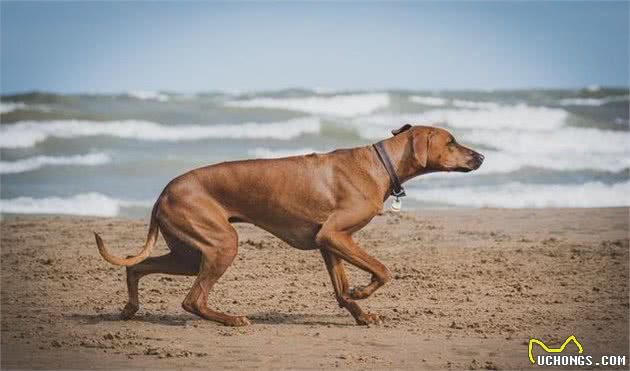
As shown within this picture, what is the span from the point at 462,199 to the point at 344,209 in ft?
26.8

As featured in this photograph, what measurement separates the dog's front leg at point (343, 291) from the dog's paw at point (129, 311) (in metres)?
1.48

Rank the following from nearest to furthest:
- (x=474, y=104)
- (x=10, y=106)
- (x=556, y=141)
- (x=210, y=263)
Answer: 1. (x=210, y=263)
2. (x=556, y=141)
3. (x=10, y=106)
4. (x=474, y=104)

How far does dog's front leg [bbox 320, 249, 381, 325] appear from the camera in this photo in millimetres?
7484

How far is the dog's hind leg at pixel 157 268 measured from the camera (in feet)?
24.6

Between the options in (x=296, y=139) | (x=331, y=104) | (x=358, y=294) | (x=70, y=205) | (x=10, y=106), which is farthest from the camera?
(x=331, y=104)

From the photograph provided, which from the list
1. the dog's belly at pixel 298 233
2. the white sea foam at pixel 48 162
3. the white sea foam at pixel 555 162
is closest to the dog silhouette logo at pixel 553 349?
the dog's belly at pixel 298 233

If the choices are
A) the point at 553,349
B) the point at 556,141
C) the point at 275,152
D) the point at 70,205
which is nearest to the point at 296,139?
the point at 275,152

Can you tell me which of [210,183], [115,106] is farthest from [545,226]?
[115,106]

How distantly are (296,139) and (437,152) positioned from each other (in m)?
15.4

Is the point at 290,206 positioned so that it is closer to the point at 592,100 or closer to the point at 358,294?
the point at 358,294

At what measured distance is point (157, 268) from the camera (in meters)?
7.56

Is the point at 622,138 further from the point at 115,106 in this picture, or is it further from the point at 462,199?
the point at 115,106

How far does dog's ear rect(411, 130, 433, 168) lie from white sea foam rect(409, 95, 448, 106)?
23.0 m

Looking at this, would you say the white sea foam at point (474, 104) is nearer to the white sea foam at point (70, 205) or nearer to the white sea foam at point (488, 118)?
the white sea foam at point (488, 118)
